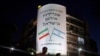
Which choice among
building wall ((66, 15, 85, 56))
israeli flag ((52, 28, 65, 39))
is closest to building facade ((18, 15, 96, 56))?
building wall ((66, 15, 85, 56))

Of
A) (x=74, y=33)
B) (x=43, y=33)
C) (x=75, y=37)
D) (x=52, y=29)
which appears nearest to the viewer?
(x=52, y=29)

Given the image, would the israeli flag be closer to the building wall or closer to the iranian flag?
the iranian flag

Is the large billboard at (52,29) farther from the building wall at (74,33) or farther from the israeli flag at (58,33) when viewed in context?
the building wall at (74,33)

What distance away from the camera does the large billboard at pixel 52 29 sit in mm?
14742

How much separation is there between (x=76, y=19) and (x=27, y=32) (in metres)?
17.1

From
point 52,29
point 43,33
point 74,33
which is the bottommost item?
point 43,33

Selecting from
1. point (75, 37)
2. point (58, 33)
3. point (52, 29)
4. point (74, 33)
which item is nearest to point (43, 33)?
point (52, 29)

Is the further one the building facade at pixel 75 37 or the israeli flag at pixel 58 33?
the building facade at pixel 75 37

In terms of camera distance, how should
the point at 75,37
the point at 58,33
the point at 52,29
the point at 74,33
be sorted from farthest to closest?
the point at 75,37, the point at 74,33, the point at 52,29, the point at 58,33

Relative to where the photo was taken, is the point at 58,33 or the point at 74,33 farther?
the point at 74,33

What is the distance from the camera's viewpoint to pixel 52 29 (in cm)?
1501

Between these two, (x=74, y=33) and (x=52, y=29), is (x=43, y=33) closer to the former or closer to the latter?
(x=52, y=29)

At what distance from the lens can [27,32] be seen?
199 ft

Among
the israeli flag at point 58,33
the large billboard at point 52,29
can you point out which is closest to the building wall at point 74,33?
the large billboard at point 52,29
